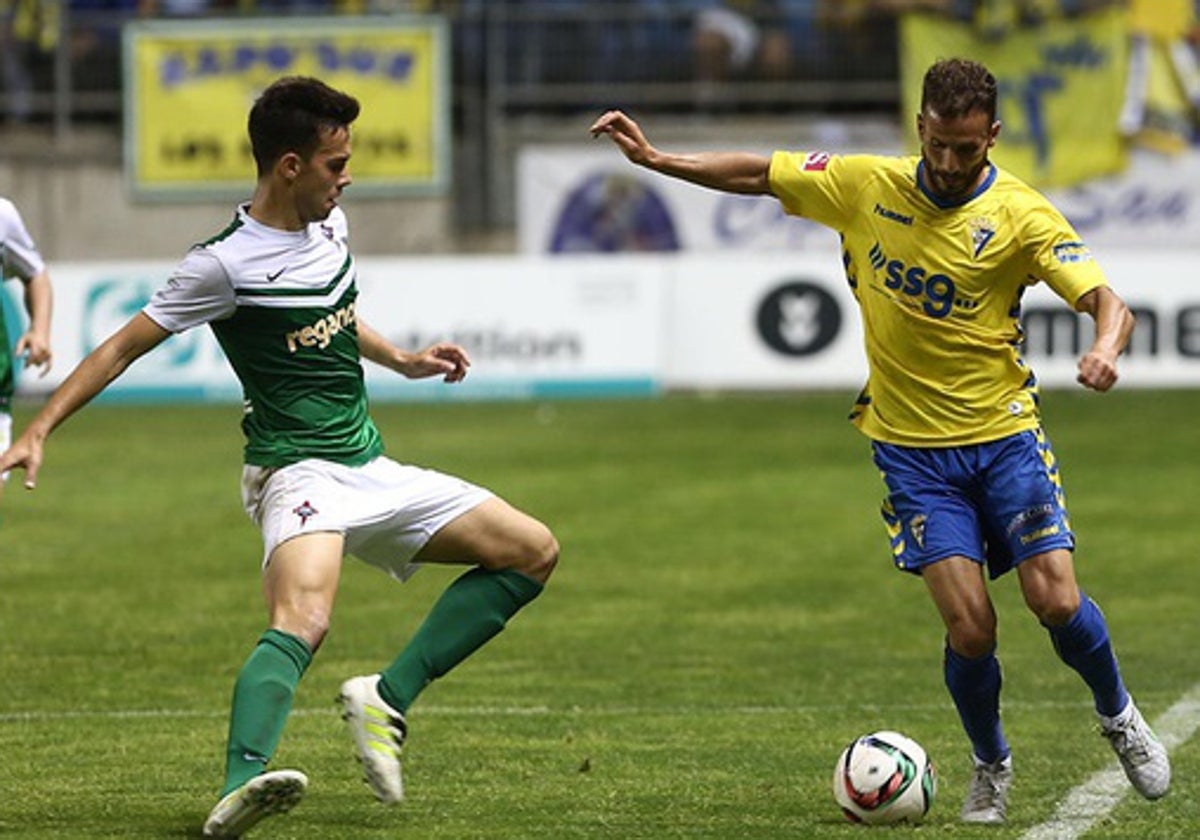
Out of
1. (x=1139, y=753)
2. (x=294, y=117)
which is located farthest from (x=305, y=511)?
(x=1139, y=753)

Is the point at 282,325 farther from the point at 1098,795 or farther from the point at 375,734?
the point at 1098,795

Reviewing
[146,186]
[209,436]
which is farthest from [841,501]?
[146,186]

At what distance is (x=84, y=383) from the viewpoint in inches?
281

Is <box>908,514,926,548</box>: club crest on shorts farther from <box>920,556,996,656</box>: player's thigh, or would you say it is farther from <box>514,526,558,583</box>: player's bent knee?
<box>514,526,558,583</box>: player's bent knee

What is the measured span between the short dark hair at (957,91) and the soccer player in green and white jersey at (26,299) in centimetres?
450

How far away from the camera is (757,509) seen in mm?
17125

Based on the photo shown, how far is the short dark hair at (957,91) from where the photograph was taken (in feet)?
23.8

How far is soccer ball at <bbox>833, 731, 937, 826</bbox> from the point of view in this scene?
745cm

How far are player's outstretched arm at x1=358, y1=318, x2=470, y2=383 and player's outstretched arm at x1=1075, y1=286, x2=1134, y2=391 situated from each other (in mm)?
1903

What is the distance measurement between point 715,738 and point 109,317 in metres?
15.7

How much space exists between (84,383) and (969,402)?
2491 mm

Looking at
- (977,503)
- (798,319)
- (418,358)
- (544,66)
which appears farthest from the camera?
(544,66)

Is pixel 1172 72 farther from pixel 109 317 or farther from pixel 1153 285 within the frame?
pixel 109 317

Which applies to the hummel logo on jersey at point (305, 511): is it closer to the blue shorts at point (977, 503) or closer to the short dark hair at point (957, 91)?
the blue shorts at point (977, 503)
